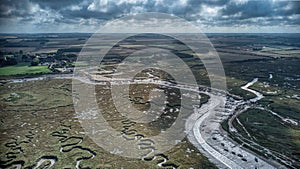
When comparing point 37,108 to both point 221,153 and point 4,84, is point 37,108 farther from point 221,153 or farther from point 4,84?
point 221,153

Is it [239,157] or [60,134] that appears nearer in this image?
[239,157]

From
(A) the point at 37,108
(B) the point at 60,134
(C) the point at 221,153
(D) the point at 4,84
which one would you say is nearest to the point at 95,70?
(D) the point at 4,84

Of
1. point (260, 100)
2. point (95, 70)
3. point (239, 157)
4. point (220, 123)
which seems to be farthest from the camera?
point (95, 70)

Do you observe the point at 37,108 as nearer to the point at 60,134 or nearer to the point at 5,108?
the point at 5,108

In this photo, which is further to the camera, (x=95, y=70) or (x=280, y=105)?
(x=95, y=70)

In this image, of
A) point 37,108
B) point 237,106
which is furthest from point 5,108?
point 237,106

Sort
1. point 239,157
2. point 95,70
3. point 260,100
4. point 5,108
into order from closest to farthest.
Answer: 1. point 239,157
2. point 5,108
3. point 260,100
4. point 95,70
